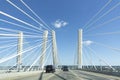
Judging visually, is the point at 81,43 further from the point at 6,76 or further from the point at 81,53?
the point at 6,76

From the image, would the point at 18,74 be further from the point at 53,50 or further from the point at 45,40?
the point at 53,50

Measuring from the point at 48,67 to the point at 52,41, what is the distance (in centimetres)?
A: 639

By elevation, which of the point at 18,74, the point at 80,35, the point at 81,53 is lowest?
the point at 18,74

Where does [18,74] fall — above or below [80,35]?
below

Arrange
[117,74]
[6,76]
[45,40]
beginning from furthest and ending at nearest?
[45,40], [117,74], [6,76]

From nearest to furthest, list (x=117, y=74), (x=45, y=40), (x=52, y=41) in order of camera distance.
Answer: (x=117, y=74), (x=45, y=40), (x=52, y=41)

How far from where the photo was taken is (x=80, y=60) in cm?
6838

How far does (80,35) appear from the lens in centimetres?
6956

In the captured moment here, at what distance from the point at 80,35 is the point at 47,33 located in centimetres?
1292

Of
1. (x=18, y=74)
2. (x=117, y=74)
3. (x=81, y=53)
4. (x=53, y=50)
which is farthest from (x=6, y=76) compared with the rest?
(x=81, y=53)

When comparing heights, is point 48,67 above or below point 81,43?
below

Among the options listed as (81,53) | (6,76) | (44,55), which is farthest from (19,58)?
(81,53)

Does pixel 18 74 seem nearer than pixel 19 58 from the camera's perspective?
Yes

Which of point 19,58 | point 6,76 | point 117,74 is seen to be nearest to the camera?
A: point 6,76
